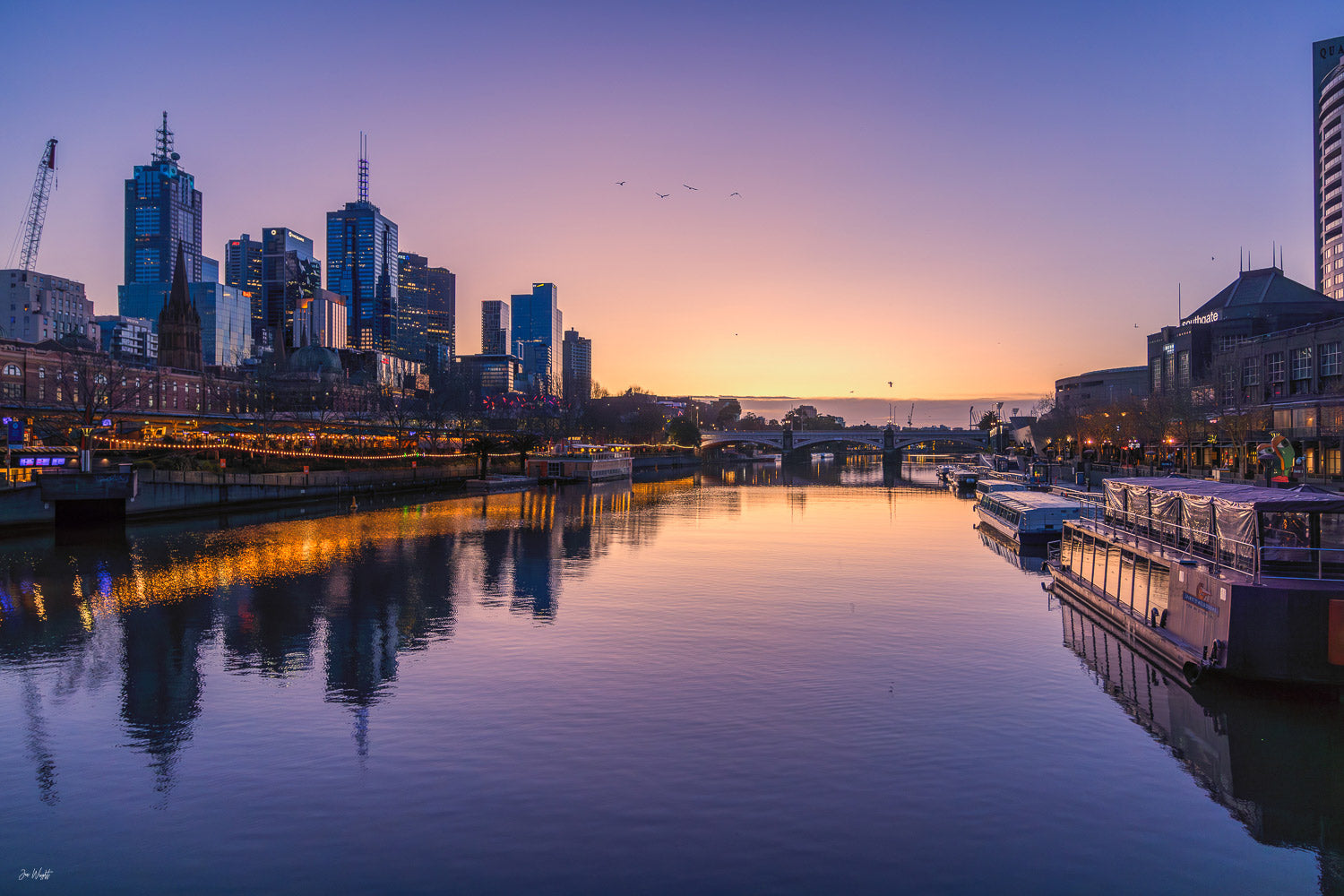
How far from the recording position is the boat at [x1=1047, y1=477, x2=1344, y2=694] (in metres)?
18.5

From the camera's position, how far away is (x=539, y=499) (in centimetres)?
8069

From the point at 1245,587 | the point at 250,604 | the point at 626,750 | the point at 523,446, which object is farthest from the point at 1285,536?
the point at 523,446

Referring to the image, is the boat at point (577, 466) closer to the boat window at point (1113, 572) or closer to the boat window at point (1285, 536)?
the boat window at point (1113, 572)

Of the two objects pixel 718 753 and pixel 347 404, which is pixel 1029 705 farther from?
pixel 347 404

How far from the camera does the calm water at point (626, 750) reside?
1231cm

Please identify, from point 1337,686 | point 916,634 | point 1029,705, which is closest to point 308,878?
point 1029,705

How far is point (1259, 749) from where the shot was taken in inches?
670

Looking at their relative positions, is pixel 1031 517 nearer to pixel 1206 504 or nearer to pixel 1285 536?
pixel 1206 504

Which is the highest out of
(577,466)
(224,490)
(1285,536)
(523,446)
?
(523,446)

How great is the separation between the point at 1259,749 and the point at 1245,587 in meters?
3.42

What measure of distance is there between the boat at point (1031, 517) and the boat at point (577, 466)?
187 feet

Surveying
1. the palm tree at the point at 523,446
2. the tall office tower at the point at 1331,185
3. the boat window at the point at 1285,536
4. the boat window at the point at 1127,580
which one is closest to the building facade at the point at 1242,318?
the tall office tower at the point at 1331,185

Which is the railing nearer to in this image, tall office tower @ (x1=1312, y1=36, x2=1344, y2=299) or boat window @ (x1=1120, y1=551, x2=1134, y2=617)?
boat window @ (x1=1120, y1=551, x2=1134, y2=617)

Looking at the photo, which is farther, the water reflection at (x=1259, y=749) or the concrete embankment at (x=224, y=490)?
the concrete embankment at (x=224, y=490)
